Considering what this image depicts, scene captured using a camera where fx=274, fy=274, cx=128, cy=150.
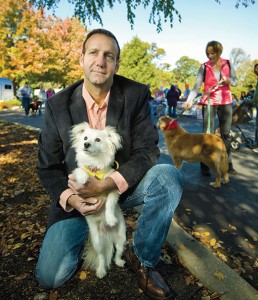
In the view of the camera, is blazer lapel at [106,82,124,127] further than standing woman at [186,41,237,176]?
No

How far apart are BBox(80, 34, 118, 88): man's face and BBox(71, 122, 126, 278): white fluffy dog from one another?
15.2 inches

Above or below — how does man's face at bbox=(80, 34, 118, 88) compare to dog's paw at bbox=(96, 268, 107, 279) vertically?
above

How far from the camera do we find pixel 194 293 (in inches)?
82.4

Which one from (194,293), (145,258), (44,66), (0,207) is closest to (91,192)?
(145,258)

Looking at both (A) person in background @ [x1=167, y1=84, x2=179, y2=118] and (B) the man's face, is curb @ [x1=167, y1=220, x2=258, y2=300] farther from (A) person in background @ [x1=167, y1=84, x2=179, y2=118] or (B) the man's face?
(A) person in background @ [x1=167, y1=84, x2=179, y2=118]

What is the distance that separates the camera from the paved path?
7.25 feet

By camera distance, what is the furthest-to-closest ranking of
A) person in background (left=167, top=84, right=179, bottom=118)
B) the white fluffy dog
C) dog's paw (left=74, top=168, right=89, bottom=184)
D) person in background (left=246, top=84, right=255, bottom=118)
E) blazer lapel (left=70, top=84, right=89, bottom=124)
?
person in background (left=167, top=84, right=179, bottom=118) → person in background (left=246, top=84, right=255, bottom=118) → blazer lapel (left=70, top=84, right=89, bottom=124) → the white fluffy dog → dog's paw (left=74, top=168, right=89, bottom=184)

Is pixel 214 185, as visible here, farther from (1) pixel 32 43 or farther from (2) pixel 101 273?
(1) pixel 32 43

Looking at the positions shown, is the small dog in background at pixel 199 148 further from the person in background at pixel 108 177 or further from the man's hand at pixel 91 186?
the man's hand at pixel 91 186

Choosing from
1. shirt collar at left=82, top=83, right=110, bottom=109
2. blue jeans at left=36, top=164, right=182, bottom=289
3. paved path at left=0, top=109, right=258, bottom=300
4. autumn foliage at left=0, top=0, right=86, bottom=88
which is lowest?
paved path at left=0, top=109, right=258, bottom=300

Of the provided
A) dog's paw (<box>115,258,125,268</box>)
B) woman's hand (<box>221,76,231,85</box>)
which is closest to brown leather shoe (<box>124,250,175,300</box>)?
dog's paw (<box>115,258,125,268</box>)

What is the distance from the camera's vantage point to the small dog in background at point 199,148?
4461mm

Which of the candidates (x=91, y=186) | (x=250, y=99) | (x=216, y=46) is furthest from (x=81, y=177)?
(x=250, y=99)

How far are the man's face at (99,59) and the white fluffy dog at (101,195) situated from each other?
0.39 metres
